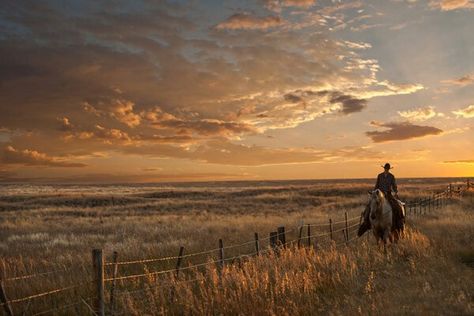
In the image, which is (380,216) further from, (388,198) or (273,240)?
(273,240)

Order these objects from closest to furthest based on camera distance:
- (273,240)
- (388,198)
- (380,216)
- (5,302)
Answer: (5,302)
(273,240)
(380,216)
(388,198)

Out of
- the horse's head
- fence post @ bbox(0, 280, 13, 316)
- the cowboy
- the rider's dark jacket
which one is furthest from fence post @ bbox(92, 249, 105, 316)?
the rider's dark jacket

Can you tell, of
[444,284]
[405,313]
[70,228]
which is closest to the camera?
[405,313]

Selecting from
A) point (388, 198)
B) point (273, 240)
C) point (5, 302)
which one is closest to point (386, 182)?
point (388, 198)

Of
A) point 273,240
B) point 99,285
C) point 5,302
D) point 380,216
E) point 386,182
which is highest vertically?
point 386,182

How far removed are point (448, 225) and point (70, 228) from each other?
73.1 feet

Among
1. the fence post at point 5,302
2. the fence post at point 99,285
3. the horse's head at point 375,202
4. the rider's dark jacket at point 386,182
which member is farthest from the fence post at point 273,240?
the fence post at point 5,302

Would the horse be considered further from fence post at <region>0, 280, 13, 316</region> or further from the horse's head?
fence post at <region>0, 280, 13, 316</region>

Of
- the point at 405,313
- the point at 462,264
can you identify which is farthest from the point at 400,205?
the point at 405,313

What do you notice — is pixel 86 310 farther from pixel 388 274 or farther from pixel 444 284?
pixel 444 284

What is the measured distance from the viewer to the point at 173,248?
755 inches

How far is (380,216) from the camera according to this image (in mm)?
15516

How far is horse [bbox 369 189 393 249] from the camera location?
15281mm

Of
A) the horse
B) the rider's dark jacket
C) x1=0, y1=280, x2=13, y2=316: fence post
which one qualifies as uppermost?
the rider's dark jacket
